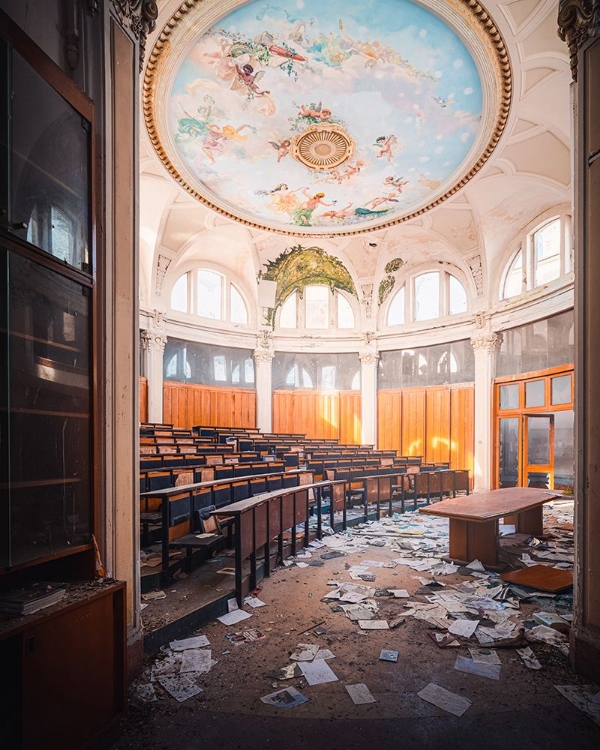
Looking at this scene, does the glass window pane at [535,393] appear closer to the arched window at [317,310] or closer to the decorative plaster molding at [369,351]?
the decorative plaster molding at [369,351]

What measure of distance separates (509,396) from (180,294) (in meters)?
10.0

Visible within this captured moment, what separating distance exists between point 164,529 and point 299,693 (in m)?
1.97

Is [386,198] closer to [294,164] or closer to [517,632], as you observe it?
[294,164]

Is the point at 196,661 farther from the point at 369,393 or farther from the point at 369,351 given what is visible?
the point at 369,351

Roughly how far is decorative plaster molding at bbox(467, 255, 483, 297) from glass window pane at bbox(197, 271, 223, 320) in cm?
784

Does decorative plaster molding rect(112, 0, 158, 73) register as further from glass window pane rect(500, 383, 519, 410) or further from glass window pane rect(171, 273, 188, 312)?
glass window pane rect(500, 383, 519, 410)

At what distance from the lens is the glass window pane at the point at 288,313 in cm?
1634

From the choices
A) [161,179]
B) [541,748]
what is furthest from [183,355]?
[541,748]

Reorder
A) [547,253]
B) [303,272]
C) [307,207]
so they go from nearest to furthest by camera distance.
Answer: [547,253], [307,207], [303,272]

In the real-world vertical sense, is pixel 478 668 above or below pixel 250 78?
below

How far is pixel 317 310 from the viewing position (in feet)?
54.0

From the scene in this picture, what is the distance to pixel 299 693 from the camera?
113 inches

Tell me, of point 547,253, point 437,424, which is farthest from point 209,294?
point 547,253

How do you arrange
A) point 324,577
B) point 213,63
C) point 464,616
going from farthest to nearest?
point 213,63 → point 324,577 → point 464,616
